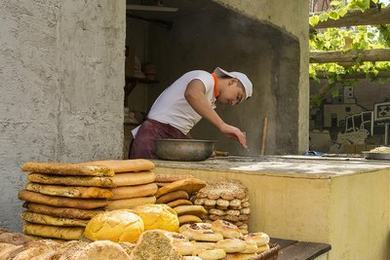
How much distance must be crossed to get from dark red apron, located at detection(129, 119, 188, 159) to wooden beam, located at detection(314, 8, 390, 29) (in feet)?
17.1

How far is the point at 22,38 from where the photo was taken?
299 cm

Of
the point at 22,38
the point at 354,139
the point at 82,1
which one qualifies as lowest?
the point at 354,139

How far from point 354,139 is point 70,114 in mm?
13715

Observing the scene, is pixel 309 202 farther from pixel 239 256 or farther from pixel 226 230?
pixel 239 256

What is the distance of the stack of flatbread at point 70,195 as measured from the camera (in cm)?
220

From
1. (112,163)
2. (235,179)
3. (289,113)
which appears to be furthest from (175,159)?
(289,113)

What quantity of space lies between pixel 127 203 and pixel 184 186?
0.47 metres

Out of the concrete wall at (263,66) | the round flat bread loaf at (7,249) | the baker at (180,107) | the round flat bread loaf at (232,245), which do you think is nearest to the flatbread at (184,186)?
the round flat bread loaf at (232,245)

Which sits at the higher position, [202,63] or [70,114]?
[202,63]

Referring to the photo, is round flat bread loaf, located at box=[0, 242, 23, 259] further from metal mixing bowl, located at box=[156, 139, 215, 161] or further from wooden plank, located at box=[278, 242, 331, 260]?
metal mixing bowl, located at box=[156, 139, 215, 161]

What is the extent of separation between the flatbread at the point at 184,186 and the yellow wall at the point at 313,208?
345 millimetres

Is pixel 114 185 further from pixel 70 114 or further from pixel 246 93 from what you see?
pixel 246 93

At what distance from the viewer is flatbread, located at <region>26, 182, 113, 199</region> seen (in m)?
2.19

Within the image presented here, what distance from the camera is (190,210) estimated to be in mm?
2645
